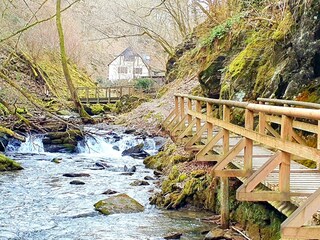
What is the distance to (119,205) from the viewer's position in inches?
417

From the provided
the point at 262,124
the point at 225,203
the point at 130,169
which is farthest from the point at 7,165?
the point at 262,124

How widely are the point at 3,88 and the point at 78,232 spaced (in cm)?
867

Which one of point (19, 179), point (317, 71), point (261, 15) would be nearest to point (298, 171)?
point (317, 71)

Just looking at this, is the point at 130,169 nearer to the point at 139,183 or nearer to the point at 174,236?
the point at 139,183

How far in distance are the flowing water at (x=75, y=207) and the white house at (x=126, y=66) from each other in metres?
39.5

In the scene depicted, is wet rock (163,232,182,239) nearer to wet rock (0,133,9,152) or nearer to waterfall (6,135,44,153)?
waterfall (6,135,44,153)

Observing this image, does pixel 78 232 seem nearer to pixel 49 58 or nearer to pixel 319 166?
pixel 319 166

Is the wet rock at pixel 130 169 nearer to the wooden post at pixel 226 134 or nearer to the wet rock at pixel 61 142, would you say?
the wet rock at pixel 61 142

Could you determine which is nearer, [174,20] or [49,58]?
[174,20]

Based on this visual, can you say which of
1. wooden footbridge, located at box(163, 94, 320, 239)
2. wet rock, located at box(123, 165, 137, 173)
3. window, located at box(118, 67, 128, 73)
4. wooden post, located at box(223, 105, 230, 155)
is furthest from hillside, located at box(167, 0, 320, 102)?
window, located at box(118, 67, 128, 73)

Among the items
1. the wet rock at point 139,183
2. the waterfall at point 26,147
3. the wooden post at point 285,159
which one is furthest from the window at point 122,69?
the wooden post at point 285,159

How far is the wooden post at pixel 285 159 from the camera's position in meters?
4.81

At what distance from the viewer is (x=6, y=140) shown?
19.8 meters

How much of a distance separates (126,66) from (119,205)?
49.4 m
